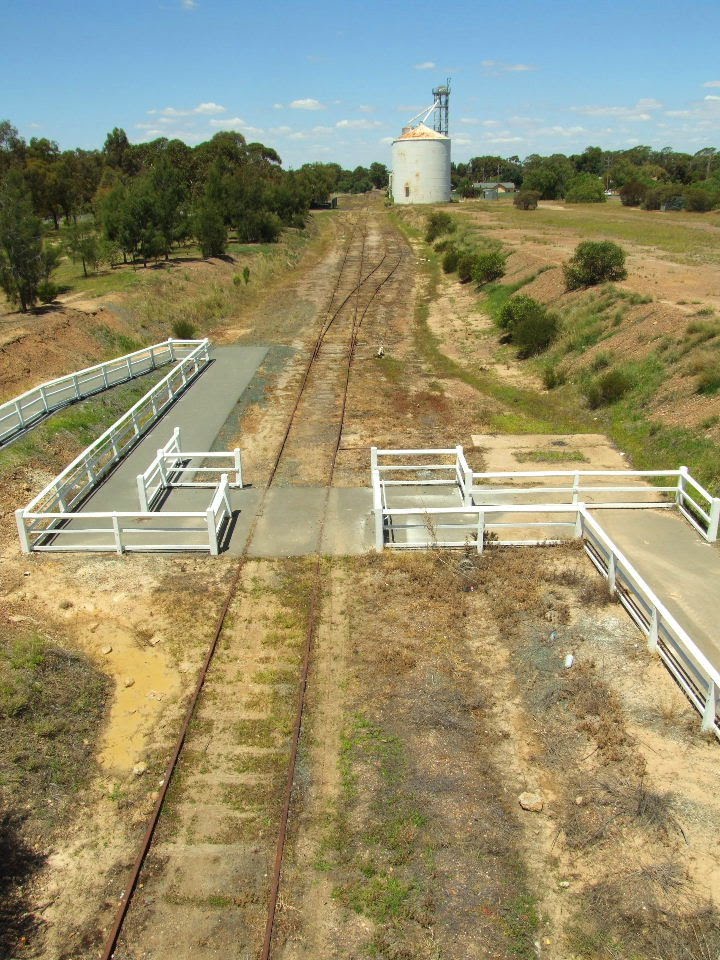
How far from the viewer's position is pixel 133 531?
1366cm

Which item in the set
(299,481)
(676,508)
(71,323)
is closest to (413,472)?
(299,481)

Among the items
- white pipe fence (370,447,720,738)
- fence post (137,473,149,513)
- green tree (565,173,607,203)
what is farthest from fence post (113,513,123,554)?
green tree (565,173,607,203)

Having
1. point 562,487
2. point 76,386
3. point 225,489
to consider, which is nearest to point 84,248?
point 76,386

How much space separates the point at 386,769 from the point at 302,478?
31.0 feet

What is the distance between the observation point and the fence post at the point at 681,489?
47.5 feet

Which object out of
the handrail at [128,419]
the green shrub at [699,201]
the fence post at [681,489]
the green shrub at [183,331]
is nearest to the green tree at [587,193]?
the green shrub at [699,201]

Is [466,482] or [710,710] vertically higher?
[466,482]

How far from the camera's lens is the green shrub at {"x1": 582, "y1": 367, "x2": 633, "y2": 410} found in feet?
70.6

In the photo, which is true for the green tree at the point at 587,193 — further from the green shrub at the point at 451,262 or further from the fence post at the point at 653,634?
the fence post at the point at 653,634

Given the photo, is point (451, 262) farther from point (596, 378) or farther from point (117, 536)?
point (117, 536)

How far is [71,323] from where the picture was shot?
28641 millimetres

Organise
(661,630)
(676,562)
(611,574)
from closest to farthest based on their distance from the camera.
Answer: (661,630) → (611,574) → (676,562)

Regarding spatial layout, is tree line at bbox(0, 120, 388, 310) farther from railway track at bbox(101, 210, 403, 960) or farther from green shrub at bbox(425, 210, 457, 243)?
green shrub at bbox(425, 210, 457, 243)

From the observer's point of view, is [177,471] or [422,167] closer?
[177,471]
